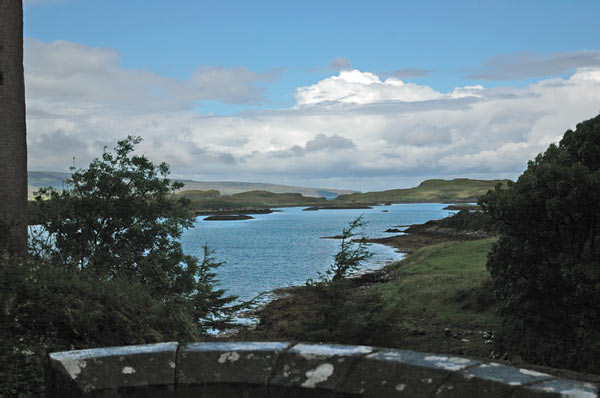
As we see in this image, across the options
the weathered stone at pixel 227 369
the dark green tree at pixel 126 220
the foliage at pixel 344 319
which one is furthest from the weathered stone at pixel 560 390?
the dark green tree at pixel 126 220

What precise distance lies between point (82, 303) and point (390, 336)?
637 cm

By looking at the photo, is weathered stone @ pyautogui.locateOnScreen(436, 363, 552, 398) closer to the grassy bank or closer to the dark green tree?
the grassy bank

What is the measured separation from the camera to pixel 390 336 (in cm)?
1159

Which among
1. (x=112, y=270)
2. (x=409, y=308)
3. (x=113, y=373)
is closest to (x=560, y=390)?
(x=113, y=373)

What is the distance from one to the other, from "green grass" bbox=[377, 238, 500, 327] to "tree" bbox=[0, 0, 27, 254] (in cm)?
1002

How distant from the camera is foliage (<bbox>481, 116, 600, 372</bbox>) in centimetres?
1504

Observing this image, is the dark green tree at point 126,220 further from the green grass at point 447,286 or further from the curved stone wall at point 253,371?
the curved stone wall at point 253,371

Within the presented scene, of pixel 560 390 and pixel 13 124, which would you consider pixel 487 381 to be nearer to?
pixel 560 390

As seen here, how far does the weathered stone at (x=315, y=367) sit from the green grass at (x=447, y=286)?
325 inches

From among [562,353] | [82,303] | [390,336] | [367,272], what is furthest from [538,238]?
[367,272]

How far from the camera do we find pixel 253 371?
3.65 metres

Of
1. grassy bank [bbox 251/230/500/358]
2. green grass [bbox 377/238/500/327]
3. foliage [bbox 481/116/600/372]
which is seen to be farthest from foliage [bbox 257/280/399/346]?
foliage [bbox 481/116/600/372]

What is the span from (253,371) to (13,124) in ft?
43.4

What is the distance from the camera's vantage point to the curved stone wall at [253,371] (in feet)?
11.1
